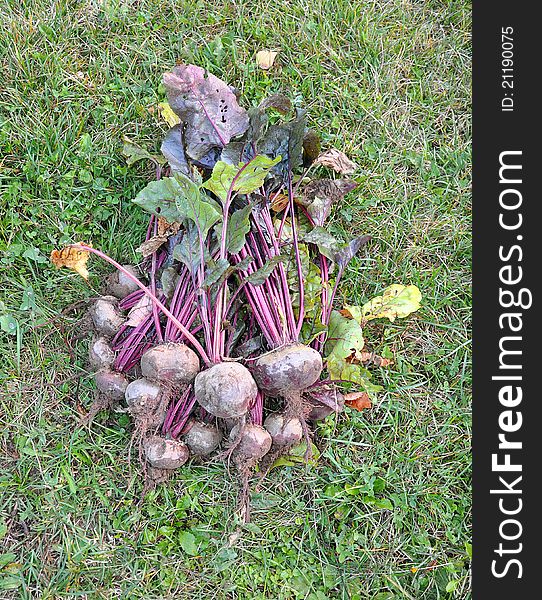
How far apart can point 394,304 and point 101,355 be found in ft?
5.82

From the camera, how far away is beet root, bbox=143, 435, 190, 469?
3148 millimetres

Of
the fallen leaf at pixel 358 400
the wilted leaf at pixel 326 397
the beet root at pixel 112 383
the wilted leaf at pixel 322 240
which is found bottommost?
the beet root at pixel 112 383

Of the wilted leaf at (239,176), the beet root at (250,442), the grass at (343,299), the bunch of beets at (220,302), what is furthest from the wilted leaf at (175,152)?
the beet root at (250,442)

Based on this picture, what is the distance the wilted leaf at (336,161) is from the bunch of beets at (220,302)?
174mm

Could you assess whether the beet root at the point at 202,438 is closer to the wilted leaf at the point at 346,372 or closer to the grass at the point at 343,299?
the grass at the point at 343,299

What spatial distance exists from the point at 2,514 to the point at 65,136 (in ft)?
7.69

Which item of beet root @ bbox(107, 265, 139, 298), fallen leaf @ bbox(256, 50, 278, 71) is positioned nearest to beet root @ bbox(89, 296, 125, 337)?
beet root @ bbox(107, 265, 139, 298)

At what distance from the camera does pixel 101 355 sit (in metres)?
3.29

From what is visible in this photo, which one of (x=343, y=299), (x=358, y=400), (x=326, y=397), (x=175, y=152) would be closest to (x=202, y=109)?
(x=175, y=152)

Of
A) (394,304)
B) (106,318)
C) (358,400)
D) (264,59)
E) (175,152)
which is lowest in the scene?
(358,400)

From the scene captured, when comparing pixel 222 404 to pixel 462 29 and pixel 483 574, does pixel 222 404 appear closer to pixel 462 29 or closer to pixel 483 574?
pixel 483 574

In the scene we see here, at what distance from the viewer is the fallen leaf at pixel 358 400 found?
11.2 feet

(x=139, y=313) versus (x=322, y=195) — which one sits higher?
(x=322, y=195)

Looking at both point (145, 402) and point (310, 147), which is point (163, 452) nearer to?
point (145, 402)
